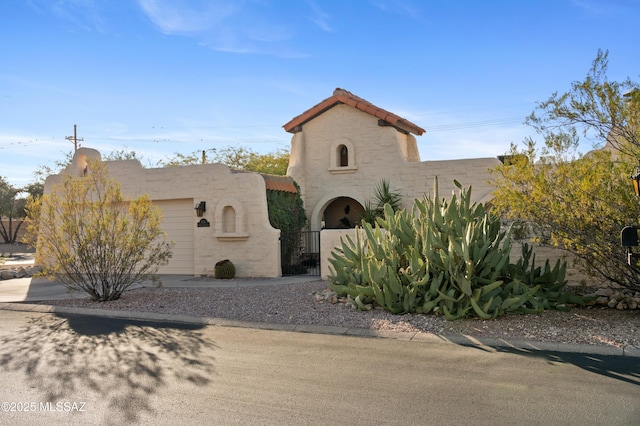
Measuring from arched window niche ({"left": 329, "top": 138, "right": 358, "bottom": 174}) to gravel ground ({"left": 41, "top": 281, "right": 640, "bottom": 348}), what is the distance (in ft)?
21.1

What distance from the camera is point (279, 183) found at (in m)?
17.1

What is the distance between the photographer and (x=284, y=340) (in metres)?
8.05

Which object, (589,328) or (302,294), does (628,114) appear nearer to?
(589,328)

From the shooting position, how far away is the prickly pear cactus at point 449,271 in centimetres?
868

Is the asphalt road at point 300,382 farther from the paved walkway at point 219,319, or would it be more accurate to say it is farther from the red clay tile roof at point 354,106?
the red clay tile roof at point 354,106

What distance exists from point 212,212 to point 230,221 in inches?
23.9

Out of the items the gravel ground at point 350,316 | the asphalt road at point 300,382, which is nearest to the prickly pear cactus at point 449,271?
the gravel ground at point 350,316

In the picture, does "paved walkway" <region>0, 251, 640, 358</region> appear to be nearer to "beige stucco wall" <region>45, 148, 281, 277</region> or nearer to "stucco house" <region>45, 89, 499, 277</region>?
"beige stucco wall" <region>45, 148, 281, 277</region>

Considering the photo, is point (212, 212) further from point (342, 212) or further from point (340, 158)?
point (342, 212)

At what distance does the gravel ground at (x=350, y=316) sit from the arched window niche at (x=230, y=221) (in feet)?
10.0

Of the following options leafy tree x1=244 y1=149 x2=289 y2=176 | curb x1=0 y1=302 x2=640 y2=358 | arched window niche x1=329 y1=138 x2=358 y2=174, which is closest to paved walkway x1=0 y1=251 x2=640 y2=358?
curb x1=0 y1=302 x2=640 y2=358

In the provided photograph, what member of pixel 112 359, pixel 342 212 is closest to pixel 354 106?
pixel 342 212

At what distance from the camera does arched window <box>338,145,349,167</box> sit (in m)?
19.0

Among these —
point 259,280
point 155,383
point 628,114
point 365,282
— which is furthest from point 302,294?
point 628,114
